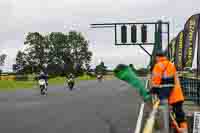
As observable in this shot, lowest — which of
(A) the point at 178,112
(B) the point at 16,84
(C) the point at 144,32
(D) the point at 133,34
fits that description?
(B) the point at 16,84

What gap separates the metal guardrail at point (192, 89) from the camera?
23.3 metres

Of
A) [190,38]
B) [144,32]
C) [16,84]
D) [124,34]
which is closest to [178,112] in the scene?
[190,38]

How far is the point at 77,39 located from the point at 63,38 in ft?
13.2

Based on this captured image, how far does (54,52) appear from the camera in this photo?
169625 mm

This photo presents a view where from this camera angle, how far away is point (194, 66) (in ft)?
79.0

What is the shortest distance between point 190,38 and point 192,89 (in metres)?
2.08

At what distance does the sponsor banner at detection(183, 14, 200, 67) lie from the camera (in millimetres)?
24128

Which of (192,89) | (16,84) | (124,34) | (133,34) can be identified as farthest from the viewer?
(16,84)

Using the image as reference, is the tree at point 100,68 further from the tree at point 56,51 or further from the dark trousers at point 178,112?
the dark trousers at point 178,112

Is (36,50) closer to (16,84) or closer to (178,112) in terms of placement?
(16,84)

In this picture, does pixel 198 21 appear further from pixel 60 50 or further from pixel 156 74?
pixel 60 50

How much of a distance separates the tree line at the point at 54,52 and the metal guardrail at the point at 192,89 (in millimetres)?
133950

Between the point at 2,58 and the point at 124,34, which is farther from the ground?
→ the point at 124,34

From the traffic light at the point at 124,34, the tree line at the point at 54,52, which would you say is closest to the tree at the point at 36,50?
the tree line at the point at 54,52
